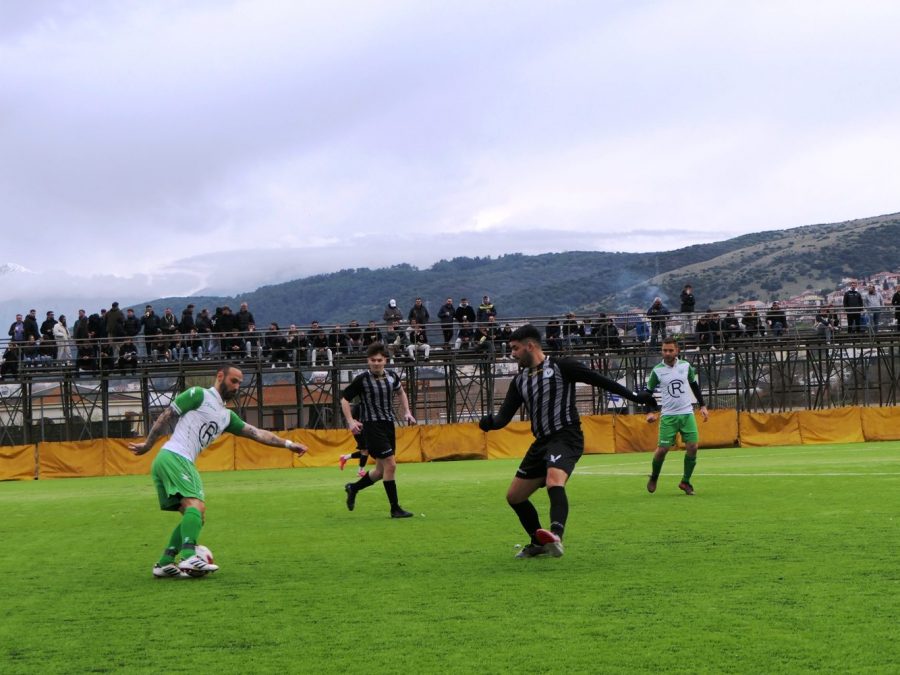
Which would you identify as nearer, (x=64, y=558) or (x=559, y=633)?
(x=559, y=633)

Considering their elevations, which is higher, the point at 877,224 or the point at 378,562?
the point at 877,224

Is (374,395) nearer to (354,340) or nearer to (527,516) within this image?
(527,516)

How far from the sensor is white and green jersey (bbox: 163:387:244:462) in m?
10.1

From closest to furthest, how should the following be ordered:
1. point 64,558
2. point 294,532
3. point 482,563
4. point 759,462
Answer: point 482,563, point 64,558, point 294,532, point 759,462

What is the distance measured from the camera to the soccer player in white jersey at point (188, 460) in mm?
9695

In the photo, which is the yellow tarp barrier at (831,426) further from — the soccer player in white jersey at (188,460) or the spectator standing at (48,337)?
the soccer player in white jersey at (188,460)

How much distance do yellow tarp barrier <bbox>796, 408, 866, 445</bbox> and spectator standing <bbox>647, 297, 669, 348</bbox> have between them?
950cm

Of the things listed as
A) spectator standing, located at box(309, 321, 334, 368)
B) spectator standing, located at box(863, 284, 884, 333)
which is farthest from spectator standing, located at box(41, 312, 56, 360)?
spectator standing, located at box(863, 284, 884, 333)

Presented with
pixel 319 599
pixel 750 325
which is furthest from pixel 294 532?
pixel 750 325

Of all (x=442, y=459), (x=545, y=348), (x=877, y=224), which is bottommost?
(x=442, y=459)

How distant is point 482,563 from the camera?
9859mm

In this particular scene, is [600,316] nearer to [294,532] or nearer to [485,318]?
[485,318]

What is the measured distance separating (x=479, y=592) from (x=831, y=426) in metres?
30.5

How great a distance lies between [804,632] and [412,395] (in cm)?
4132
